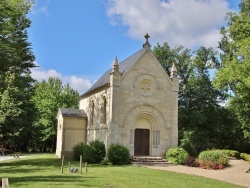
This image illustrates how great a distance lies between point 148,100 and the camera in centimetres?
2856

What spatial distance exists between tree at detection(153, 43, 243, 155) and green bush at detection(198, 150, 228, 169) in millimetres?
14268

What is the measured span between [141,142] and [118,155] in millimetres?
4357

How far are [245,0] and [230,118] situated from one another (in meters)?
20.6

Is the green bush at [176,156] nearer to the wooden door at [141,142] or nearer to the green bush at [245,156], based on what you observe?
the wooden door at [141,142]

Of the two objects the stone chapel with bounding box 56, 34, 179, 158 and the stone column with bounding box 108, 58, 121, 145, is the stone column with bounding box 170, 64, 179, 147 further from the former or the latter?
the stone column with bounding box 108, 58, 121, 145

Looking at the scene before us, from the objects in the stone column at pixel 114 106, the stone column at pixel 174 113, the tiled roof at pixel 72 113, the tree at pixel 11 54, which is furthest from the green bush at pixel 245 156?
Answer: the tree at pixel 11 54

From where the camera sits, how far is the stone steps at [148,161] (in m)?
25.7

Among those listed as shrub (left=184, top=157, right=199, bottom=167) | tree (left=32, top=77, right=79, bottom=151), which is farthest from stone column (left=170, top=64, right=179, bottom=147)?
tree (left=32, top=77, right=79, bottom=151)

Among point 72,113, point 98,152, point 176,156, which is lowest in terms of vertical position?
point 176,156

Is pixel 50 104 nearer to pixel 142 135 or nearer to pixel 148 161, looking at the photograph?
pixel 142 135

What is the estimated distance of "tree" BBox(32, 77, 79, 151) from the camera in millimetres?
50438

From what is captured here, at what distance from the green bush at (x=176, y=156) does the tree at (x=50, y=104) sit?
27633mm

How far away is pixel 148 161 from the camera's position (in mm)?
26203

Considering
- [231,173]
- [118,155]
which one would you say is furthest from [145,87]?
[231,173]
